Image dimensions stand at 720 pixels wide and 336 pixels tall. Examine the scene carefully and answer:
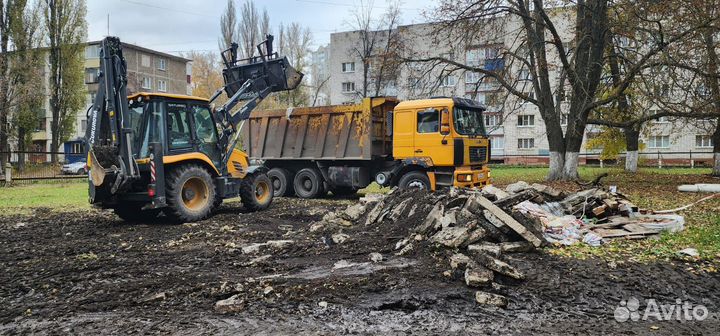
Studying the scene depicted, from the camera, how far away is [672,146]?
137 feet

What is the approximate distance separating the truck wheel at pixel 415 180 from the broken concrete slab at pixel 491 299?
830 centimetres

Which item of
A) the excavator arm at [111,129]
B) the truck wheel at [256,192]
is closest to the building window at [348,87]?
the truck wheel at [256,192]

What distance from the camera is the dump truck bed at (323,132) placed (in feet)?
46.1

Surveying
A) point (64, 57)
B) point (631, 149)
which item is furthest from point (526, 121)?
point (64, 57)

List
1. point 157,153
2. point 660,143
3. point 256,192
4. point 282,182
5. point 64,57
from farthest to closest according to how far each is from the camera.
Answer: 1. point 660,143
2. point 64,57
3. point 282,182
4. point 256,192
5. point 157,153

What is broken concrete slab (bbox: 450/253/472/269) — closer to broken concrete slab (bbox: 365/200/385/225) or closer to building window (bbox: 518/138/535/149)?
broken concrete slab (bbox: 365/200/385/225)

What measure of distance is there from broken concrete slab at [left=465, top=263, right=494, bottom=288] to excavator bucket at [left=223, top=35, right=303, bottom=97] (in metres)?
8.54

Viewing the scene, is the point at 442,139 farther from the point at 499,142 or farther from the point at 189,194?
the point at 499,142

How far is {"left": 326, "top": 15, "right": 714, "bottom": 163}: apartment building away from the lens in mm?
19469

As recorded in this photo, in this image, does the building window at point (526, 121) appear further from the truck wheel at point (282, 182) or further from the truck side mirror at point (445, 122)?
the truck side mirror at point (445, 122)

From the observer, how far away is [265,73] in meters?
12.8

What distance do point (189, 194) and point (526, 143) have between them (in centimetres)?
3937

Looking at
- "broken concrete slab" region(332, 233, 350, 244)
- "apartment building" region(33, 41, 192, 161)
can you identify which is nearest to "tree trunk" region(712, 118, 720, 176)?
"broken concrete slab" region(332, 233, 350, 244)

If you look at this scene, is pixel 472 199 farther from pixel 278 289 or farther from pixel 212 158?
pixel 212 158
